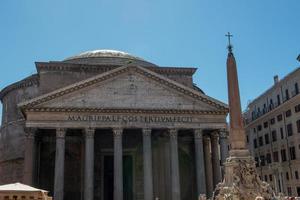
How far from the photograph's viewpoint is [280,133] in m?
36.7

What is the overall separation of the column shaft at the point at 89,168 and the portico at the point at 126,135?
62 mm

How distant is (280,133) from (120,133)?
17.4 meters

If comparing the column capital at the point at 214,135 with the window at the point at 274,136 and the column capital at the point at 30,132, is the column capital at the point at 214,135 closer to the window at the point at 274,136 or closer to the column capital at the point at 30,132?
the window at the point at 274,136

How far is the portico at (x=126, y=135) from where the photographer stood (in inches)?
1019

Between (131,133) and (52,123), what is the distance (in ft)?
24.4

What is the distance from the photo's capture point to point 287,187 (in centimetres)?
3591

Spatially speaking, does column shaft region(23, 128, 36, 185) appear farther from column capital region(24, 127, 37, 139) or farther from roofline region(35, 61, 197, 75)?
roofline region(35, 61, 197, 75)

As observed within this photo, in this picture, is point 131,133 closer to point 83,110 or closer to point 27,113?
point 83,110

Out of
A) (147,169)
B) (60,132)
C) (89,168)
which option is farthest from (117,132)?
(60,132)

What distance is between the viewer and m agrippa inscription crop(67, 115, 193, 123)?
26453mm

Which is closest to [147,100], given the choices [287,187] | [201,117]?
[201,117]

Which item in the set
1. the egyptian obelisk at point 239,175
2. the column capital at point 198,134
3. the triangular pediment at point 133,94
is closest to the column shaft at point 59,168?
the triangular pediment at point 133,94

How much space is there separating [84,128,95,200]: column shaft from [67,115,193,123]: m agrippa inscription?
33.8 inches

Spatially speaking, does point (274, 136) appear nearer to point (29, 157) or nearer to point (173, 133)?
point (173, 133)
